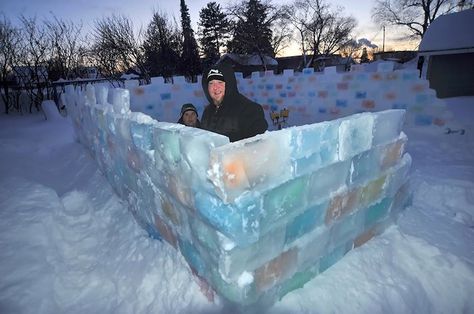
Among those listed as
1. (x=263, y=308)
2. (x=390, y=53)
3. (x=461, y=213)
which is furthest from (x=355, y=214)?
(x=390, y=53)

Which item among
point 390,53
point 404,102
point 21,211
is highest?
point 390,53

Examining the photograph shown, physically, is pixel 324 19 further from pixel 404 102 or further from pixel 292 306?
pixel 292 306

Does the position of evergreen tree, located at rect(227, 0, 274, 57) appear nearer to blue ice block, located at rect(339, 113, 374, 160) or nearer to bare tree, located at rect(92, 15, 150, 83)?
bare tree, located at rect(92, 15, 150, 83)

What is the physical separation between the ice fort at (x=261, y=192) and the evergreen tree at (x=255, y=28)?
2558 cm

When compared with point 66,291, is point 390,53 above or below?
above

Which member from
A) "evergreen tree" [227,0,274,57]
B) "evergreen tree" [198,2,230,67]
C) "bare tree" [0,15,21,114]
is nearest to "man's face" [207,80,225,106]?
"bare tree" [0,15,21,114]

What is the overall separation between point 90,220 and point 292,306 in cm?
234

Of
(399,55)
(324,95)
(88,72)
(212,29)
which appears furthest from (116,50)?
(399,55)

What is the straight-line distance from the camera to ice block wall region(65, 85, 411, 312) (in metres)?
1.43

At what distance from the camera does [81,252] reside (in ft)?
8.30

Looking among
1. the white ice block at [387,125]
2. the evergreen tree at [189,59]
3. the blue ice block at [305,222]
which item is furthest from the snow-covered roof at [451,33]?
the evergreen tree at [189,59]

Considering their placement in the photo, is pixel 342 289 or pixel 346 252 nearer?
pixel 342 289

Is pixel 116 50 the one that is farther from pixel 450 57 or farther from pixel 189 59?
pixel 450 57

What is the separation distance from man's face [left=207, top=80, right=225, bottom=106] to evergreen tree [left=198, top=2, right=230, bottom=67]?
31.7 metres
